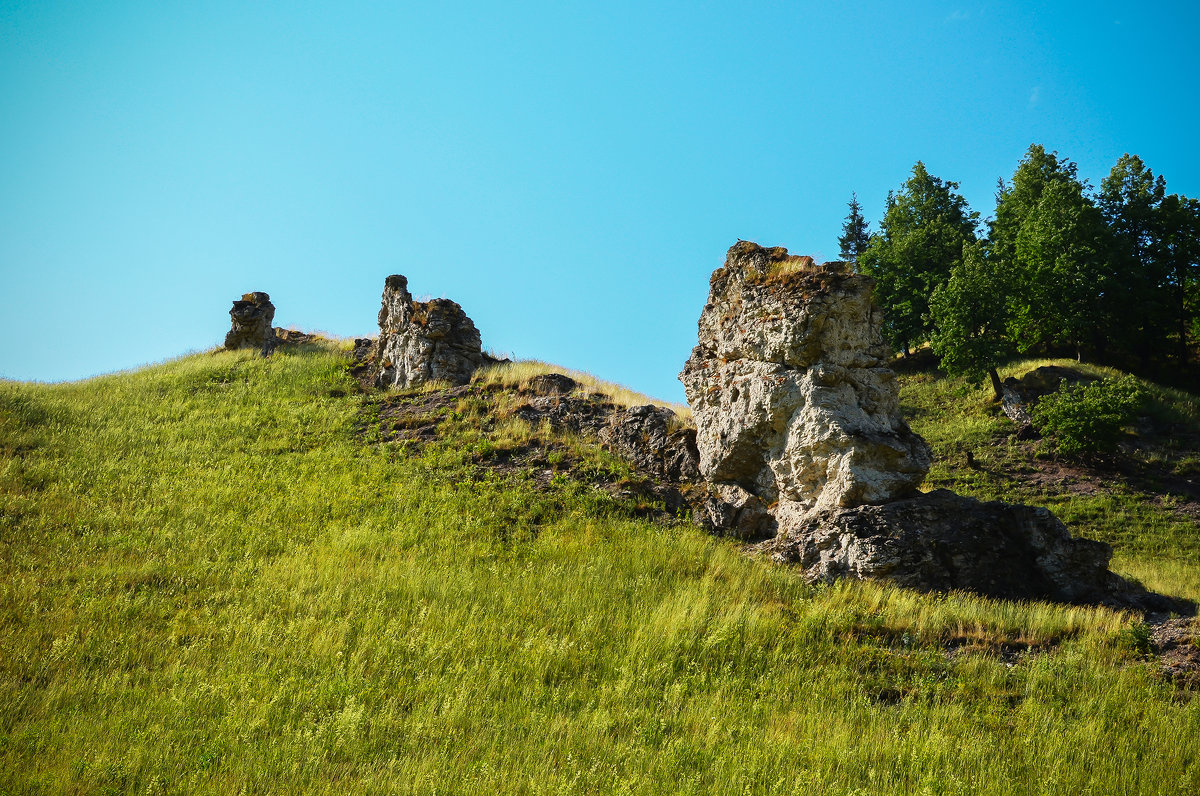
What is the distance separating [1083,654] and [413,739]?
966cm

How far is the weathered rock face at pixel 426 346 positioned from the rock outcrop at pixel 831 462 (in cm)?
1060

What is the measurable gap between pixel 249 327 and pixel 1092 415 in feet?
126

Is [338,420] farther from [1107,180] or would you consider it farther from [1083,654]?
[1107,180]

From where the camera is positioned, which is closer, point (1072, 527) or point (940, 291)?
point (1072, 527)

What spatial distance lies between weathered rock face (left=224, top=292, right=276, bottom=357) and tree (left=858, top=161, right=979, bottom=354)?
37.1 meters

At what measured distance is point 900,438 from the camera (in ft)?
50.8

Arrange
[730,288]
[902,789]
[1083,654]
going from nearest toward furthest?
[902,789] → [1083,654] → [730,288]

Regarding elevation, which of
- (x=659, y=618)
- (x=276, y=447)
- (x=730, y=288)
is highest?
(x=730, y=288)

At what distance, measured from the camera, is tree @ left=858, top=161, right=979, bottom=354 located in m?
46.2

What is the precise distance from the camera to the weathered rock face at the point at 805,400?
14.5m

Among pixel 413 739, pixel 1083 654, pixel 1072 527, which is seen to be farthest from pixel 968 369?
pixel 413 739

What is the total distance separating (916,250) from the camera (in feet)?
156

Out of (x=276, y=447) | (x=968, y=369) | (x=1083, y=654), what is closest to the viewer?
(x=1083, y=654)

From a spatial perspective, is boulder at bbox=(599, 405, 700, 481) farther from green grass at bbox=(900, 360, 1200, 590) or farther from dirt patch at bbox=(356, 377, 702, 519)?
green grass at bbox=(900, 360, 1200, 590)
